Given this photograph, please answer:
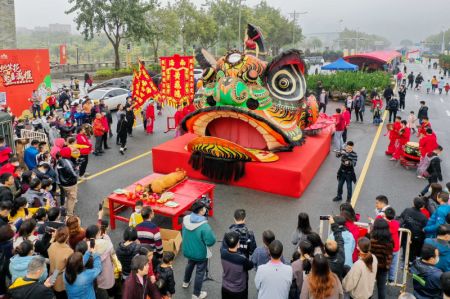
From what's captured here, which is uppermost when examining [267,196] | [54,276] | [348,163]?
[348,163]

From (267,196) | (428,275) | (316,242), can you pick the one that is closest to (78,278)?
(316,242)

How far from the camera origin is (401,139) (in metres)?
13.0

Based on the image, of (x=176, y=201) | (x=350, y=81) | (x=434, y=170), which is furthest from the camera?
(x=350, y=81)

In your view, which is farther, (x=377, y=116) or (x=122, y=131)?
(x=377, y=116)

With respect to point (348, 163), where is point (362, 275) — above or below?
below

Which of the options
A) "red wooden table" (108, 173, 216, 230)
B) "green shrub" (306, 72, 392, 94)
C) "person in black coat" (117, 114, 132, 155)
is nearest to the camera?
"red wooden table" (108, 173, 216, 230)

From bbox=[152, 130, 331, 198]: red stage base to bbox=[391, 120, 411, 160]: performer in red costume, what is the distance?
2489 millimetres

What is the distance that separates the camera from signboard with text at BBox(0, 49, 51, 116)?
60.0 feet

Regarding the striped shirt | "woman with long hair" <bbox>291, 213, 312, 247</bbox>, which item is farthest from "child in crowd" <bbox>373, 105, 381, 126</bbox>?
the striped shirt

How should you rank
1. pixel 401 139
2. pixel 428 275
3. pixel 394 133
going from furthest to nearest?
pixel 394 133, pixel 401 139, pixel 428 275

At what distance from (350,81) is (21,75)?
59.8 ft

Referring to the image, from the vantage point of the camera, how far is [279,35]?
73.1 meters

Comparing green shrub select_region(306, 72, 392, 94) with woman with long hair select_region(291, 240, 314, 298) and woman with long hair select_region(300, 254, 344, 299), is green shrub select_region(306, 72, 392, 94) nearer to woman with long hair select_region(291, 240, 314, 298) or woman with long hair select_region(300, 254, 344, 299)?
woman with long hair select_region(291, 240, 314, 298)

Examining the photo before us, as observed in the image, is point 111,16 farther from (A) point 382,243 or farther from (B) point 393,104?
(A) point 382,243
